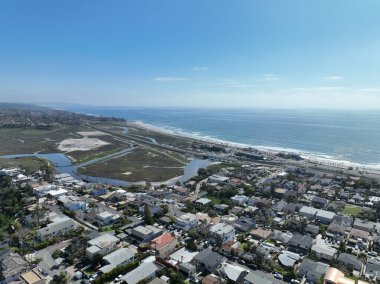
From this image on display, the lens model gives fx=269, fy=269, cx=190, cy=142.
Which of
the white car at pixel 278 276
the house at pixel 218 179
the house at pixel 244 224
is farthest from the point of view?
the house at pixel 218 179

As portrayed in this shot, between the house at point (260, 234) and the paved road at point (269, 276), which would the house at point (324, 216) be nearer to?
the house at point (260, 234)

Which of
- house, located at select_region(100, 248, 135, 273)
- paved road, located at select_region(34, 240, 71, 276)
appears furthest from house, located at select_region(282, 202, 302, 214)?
paved road, located at select_region(34, 240, 71, 276)

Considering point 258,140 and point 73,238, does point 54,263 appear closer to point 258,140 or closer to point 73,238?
point 73,238

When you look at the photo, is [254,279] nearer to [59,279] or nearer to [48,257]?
[59,279]

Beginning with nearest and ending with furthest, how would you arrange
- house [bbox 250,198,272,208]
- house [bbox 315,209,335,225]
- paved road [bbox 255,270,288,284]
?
paved road [bbox 255,270,288,284] → house [bbox 315,209,335,225] → house [bbox 250,198,272,208]

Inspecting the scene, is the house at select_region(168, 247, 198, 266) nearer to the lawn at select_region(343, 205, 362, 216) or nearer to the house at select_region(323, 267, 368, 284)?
the house at select_region(323, 267, 368, 284)

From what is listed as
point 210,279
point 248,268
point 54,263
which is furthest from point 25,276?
point 248,268

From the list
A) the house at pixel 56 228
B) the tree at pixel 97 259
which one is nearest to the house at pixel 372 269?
the tree at pixel 97 259
